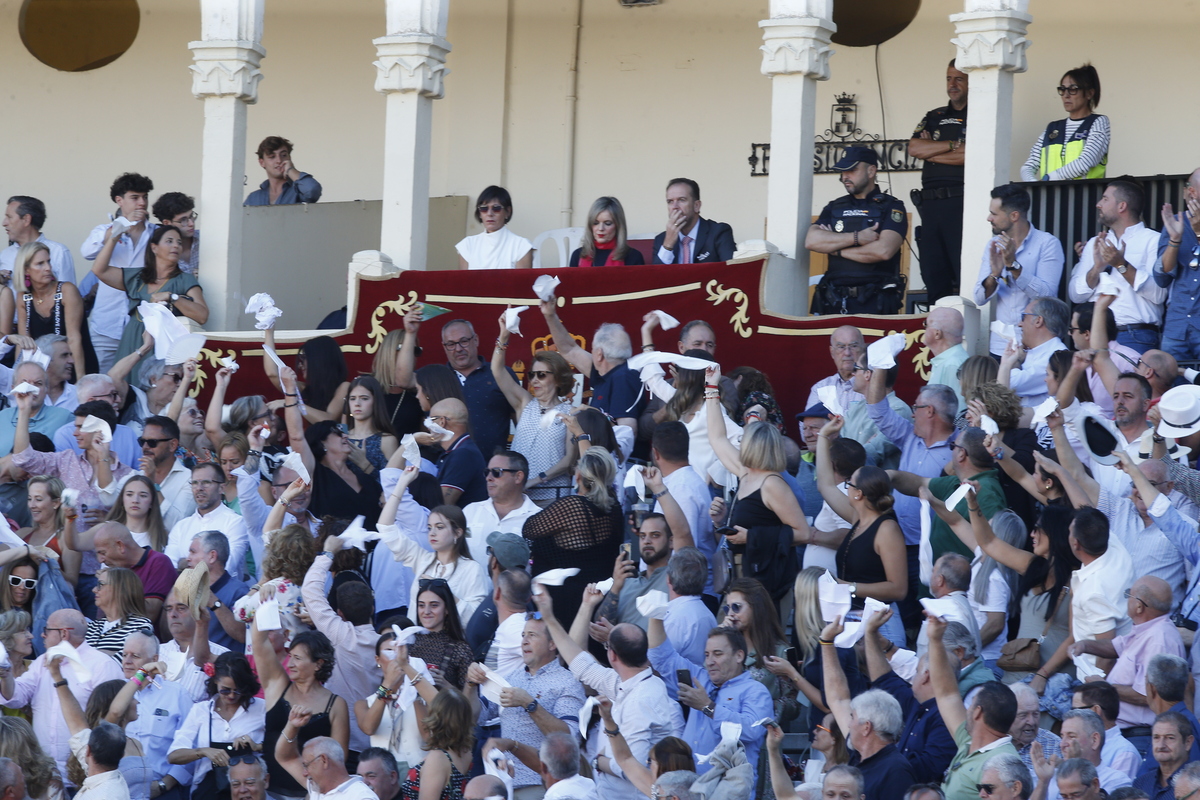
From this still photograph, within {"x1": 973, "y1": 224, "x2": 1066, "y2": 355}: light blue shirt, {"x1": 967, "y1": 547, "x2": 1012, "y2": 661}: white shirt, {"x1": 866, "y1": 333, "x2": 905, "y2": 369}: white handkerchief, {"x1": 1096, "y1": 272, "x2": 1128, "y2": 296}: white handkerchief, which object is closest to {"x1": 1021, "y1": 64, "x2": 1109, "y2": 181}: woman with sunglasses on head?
{"x1": 973, "y1": 224, "x2": 1066, "y2": 355}: light blue shirt

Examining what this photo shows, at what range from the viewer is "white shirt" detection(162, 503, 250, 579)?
1084 cm

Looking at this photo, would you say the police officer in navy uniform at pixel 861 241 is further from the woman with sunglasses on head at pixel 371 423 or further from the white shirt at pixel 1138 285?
the woman with sunglasses on head at pixel 371 423

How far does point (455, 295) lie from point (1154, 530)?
5467 millimetres

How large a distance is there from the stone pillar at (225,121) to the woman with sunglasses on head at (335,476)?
11.6ft

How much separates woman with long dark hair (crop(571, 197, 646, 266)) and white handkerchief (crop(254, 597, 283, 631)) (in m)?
4.44

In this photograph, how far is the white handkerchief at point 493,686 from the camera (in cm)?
895

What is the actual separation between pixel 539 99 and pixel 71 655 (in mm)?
8157

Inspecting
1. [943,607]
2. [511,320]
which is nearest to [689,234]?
[511,320]

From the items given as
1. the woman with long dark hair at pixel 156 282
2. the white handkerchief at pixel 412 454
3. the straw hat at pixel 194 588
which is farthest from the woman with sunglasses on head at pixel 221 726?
the woman with long dark hair at pixel 156 282

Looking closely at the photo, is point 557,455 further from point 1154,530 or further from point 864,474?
point 1154,530

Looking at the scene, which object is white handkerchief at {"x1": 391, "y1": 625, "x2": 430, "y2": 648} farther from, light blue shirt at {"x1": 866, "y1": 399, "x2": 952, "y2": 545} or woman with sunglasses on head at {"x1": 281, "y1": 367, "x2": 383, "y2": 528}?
light blue shirt at {"x1": 866, "y1": 399, "x2": 952, "y2": 545}

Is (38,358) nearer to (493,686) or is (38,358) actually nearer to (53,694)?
(53,694)

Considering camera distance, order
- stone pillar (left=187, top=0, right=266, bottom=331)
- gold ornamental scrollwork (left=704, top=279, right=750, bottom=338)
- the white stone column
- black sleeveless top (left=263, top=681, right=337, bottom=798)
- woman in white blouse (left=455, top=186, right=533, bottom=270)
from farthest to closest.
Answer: stone pillar (left=187, top=0, right=266, bottom=331), the white stone column, woman in white blouse (left=455, top=186, right=533, bottom=270), gold ornamental scrollwork (left=704, top=279, right=750, bottom=338), black sleeveless top (left=263, top=681, right=337, bottom=798)

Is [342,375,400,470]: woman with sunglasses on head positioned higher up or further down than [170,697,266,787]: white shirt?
higher up
